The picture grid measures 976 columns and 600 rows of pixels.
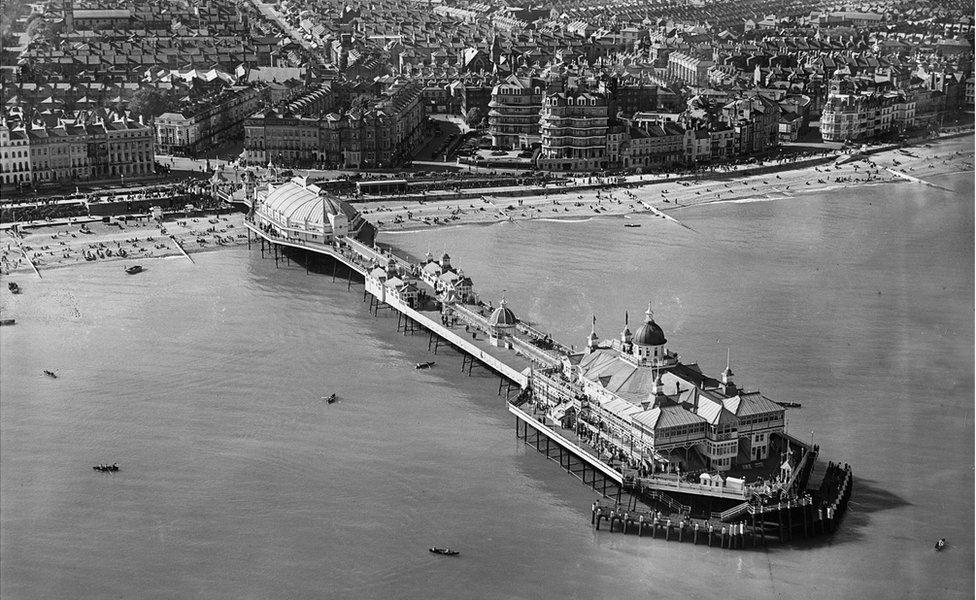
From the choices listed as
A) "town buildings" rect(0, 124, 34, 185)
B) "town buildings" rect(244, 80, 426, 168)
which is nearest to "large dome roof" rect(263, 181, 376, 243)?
"town buildings" rect(0, 124, 34, 185)

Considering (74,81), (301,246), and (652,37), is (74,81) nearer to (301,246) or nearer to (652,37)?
(301,246)

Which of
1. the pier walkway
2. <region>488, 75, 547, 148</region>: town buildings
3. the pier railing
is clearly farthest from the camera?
<region>488, 75, 547, 148</region>: town buildings

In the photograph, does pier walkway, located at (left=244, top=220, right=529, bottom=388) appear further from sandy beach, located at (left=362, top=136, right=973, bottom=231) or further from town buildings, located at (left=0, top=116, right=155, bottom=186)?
town buildings, located at (left=0, top=116, right=155, bottom=186)

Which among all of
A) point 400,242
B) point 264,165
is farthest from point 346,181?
point 400,242

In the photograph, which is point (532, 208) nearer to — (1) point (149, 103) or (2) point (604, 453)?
(1) point (149, 103)

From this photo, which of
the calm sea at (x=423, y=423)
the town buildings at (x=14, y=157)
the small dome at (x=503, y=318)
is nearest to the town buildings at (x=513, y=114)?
the calm sea at (x=423, y=423)

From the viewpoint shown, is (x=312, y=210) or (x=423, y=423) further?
(x=312, y=210)

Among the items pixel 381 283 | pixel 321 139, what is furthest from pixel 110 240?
pixel 321 139
